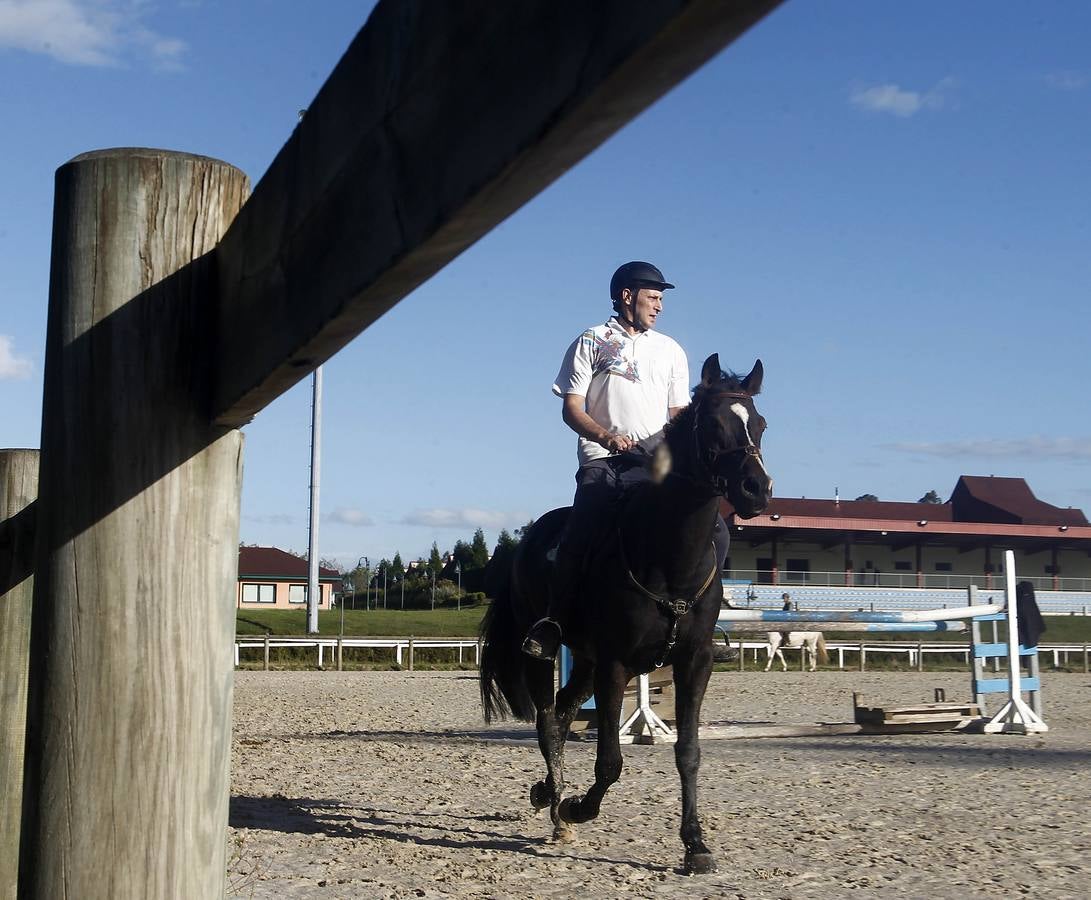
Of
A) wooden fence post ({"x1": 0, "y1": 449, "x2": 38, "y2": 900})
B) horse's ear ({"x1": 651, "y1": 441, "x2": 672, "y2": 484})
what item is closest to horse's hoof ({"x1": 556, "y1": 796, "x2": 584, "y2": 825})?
horse's ear ({"x1": 651, "y1": 441, "x2": 672, "y2": 484})

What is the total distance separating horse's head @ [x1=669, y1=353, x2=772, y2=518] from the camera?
5.39m

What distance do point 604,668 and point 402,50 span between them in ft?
16.5

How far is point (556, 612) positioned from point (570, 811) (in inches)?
42.6

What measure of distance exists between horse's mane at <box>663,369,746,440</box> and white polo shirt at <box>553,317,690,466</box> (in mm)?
576

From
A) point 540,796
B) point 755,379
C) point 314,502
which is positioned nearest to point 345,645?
point 314,502

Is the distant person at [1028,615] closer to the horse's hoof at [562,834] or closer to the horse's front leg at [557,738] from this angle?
the horse's front leg at [557,738]

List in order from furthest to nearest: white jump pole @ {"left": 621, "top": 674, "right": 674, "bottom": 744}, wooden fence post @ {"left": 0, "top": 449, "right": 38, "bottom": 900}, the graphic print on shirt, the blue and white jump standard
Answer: the blue and white jump standard
white jump pole @ {"left": 621, "top": 674, "right": 674, "bottom": 744}
the graphic print on shirt
wooden fence post @ {"left": 0, "top": 449, "right": 38, "bottom": 900}

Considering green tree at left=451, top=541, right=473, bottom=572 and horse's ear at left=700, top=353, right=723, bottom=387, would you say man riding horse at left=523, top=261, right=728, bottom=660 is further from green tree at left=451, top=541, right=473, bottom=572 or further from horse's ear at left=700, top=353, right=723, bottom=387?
green tree at left=451, top=541, right=473, bottom=572

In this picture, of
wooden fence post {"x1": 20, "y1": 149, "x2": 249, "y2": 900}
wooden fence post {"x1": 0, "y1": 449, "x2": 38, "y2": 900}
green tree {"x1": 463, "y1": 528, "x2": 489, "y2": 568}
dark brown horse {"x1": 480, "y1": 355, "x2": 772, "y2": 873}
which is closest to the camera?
wooden fence post {"x1": 20, "y1": 149, "x2": 249, "y2": 900}

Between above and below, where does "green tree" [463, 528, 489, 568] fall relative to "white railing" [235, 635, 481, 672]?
above

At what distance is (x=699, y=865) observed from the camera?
5.68m

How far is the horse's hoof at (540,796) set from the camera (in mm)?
6852

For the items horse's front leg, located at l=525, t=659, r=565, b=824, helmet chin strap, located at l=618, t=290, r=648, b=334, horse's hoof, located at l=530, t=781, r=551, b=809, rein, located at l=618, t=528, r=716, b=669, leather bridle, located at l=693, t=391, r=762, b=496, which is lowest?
horse's hoof, located at l=530, t=781, r=551, b=809

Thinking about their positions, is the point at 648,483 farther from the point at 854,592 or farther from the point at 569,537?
the point at 854,592
